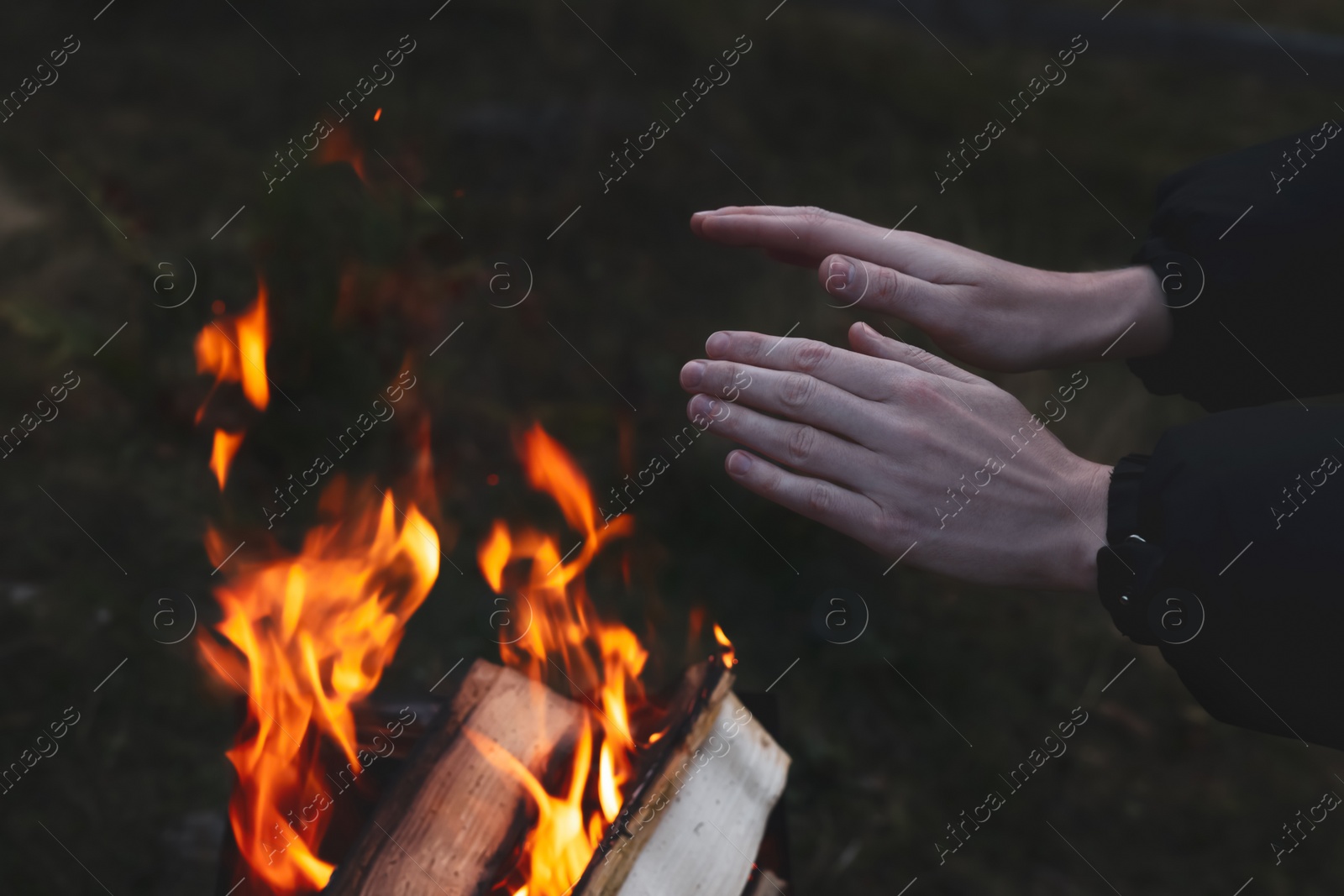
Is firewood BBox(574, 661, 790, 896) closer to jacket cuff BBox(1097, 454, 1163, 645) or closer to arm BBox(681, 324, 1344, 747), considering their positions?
arm BBox(681, 324, 1344, 747)

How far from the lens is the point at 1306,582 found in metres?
1.52

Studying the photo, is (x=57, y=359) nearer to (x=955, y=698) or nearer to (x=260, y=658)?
(x=260, y=658)

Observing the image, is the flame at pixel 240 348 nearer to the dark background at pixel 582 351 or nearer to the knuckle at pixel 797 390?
the dark background at pixel 582 351

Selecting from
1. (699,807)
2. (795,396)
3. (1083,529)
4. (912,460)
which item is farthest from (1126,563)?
Answer: (699,807)

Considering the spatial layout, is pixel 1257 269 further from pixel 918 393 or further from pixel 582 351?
pixel 582 351

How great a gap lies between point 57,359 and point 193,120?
2.01m

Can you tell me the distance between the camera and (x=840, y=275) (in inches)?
77.2

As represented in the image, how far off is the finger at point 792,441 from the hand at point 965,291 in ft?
1.12

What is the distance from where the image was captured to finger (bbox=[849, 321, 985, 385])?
1894mm

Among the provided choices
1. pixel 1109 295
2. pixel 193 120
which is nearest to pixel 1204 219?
pixel 1109 295

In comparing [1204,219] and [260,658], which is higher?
[260,658]

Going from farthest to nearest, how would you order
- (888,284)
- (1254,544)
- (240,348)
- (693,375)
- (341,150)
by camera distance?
(341,150), (240,348), (888,284), (693,375), (1254,544)

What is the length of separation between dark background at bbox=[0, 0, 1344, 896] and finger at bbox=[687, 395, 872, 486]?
121 centimetres

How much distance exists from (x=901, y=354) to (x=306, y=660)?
1.48 metres
